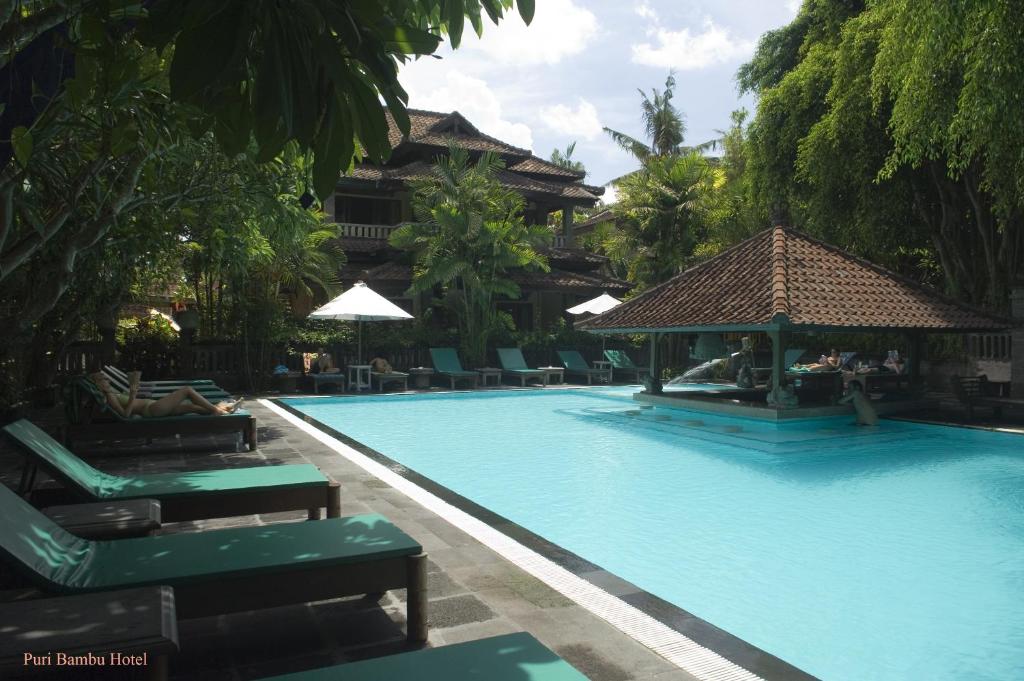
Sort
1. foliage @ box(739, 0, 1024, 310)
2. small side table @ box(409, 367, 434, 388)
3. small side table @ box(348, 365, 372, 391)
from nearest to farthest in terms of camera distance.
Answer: foliage @ box(739, 0, 1024, 310) < small side table @ box(348, 365, 372, 391) < small side table @ box(409, 367, 434, 388)

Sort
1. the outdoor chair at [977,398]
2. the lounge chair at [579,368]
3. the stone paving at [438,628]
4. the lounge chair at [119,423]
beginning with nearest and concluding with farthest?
1. the stone paving at [438,628]
2. the lounge chair at [119,423]
3. the outdoor chair at [977,398]
4. the lounge chair at [579,368]

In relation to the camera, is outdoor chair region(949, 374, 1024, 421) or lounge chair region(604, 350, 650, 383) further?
lounge chair region(604, 350, 650, 383)

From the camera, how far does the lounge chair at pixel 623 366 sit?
2223cm

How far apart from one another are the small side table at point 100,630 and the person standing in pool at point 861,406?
1251cm

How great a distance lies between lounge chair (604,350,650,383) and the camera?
875 inches

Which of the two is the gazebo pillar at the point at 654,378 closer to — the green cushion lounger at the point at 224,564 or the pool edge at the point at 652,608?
the pool edge at the point at 652,608

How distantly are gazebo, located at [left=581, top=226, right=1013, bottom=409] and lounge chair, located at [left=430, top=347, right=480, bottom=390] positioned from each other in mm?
5282

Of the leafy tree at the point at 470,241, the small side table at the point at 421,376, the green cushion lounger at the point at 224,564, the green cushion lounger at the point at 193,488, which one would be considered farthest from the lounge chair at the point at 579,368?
the green cushion lounger at the point at 224,564

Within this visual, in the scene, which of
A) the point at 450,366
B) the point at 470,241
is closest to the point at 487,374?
the point at 450,366

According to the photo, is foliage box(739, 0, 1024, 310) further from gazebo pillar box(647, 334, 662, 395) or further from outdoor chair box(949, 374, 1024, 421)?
gazebo pillar box(647, 334, 662, 395)

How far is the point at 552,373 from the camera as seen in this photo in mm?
21156

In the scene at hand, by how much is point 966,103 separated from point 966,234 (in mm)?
8393

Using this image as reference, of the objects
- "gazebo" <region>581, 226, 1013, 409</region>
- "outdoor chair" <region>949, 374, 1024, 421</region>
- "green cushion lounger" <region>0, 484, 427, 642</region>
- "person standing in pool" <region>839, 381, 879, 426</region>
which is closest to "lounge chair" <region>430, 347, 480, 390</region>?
"gazebo" <region>581, 226, 1013, 409</region>

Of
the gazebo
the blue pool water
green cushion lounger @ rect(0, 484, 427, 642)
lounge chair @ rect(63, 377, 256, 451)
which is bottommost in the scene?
the blue pool water
